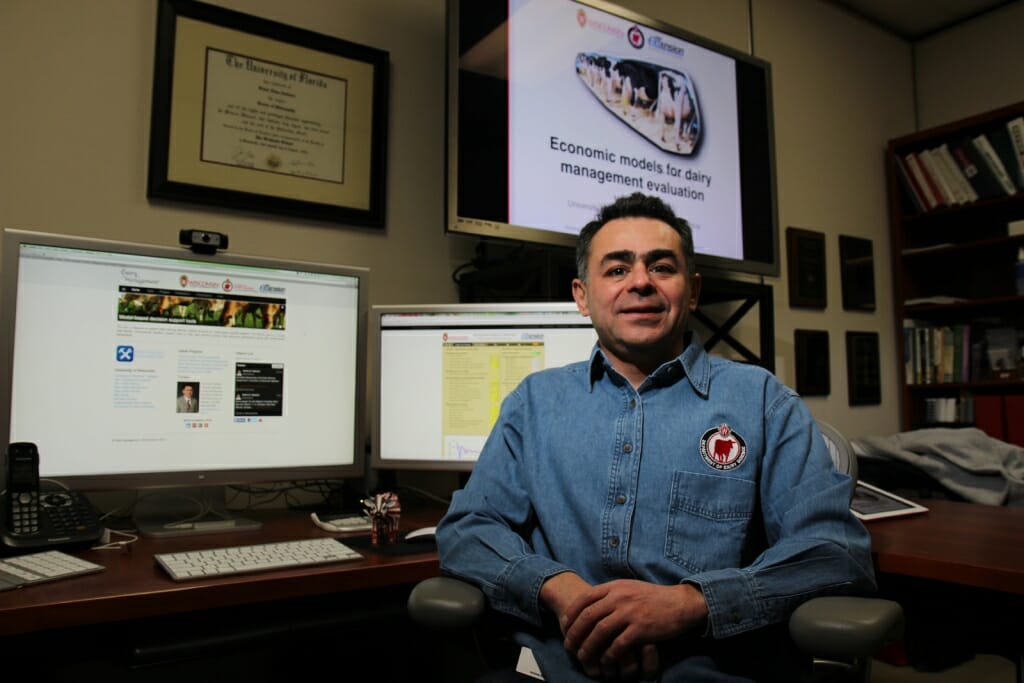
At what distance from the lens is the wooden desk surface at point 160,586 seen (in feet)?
2.73

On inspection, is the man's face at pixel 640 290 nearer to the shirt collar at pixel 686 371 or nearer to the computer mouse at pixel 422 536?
the shirt collar at pixel 686 371

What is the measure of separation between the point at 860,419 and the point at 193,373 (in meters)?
2.66

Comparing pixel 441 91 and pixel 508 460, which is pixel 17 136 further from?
pixel 508 460

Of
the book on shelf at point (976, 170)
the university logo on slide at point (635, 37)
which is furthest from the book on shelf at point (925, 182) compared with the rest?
the university logo on slide at point (635, 37)

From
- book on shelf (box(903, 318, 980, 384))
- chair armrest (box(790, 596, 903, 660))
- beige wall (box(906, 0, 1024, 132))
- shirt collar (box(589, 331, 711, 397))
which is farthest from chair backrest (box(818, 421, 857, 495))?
beige wall (box(906, 0, 1024, 132))

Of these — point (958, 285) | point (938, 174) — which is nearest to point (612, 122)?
point (938, 174)

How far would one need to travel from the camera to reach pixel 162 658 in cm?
93

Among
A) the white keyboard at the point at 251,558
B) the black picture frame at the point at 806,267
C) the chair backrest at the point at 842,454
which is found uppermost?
the black picture frame at the point at 806,267

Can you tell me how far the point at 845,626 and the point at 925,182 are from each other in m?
2.96

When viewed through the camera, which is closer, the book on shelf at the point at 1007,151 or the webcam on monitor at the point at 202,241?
the webcam on monitor at the point at 202,241

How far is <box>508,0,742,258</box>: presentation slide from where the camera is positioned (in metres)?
1.87

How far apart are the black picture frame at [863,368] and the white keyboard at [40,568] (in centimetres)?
281

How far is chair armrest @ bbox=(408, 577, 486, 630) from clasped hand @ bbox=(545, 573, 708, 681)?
118mm

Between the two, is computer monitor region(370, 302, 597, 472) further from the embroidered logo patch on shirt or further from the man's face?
the embroidered logo patch on shirt
